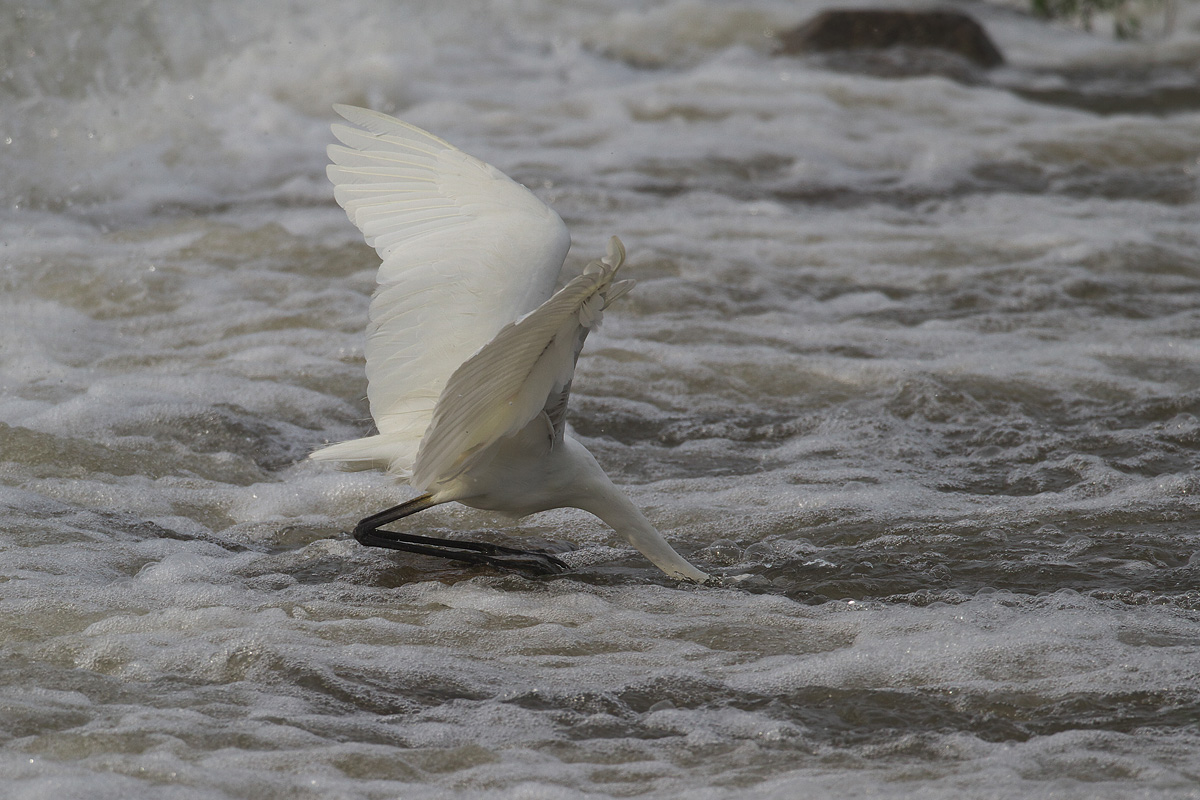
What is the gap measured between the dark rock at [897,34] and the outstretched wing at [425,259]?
383 inches

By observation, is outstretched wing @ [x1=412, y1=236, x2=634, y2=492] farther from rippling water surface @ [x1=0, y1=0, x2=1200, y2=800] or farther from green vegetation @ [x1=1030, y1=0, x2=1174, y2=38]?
green vegetation @ [x1=1030, y1=0, x2=1174, y2=38]

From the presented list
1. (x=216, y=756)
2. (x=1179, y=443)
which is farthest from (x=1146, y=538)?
(x=216, y=756)

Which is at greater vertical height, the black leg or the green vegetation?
the green vegetation

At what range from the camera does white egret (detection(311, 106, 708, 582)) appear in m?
3.26

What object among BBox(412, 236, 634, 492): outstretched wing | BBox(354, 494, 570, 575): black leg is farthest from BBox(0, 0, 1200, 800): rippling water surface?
BBox(412, 236, 634, 492): outstretched wing

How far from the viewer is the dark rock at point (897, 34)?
12594 mm

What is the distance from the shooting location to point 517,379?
2898 millimetres

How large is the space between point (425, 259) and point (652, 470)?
1.18 m

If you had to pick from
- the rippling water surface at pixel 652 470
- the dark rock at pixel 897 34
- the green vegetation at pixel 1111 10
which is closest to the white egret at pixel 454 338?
the rippling water surface at pixel 652 470

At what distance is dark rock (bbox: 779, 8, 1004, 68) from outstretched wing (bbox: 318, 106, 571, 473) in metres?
9.74

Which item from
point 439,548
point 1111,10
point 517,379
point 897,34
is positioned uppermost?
point 1111,10

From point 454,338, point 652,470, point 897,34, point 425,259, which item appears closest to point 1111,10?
point 897,34

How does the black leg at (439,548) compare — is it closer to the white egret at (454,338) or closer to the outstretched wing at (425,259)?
the white egret at (454,338)

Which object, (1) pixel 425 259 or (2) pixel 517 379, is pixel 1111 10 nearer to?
(1) pixel 425 259
